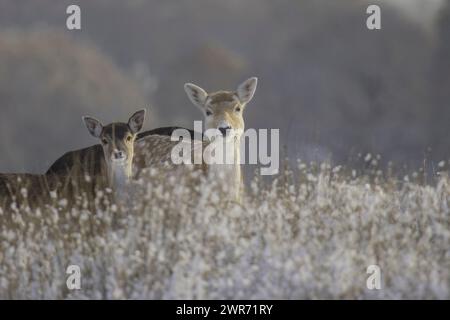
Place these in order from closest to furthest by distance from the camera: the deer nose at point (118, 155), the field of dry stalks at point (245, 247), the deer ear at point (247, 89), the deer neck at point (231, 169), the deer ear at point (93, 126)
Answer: the field of dry stalks at point (245, 247), the deer nose at point (118, 155), the deer neck at point (231, 169), the deer ear at point (93, 126), the deer ear at point (247, 89)

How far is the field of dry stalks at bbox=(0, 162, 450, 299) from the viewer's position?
25.6ft

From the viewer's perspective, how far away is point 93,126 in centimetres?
1125

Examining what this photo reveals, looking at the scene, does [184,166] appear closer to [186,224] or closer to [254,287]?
[186,224]

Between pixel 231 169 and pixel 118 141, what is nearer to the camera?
pixel 118 141

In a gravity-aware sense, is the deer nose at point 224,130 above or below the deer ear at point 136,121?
below

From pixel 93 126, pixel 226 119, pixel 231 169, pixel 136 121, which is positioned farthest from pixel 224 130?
pixel 93 126

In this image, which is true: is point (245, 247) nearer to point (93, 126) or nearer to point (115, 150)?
point (115, 150)

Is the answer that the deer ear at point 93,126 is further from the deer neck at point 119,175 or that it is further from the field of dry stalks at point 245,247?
the field of dry stalks at point 245,247

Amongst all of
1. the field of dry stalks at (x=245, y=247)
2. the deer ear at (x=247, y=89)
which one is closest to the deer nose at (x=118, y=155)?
the field of dry stalks at (x=245, y=247)

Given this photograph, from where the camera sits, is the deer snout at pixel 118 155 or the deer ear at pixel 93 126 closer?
the deer snout at pixel 118 155

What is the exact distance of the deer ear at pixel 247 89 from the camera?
11.5 metres

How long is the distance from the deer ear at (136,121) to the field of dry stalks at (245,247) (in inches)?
41.6

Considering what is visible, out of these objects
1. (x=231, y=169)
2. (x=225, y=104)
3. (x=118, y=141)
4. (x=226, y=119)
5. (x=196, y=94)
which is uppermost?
(x=196, y=94)

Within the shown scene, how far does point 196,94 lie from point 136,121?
3.03 ft
